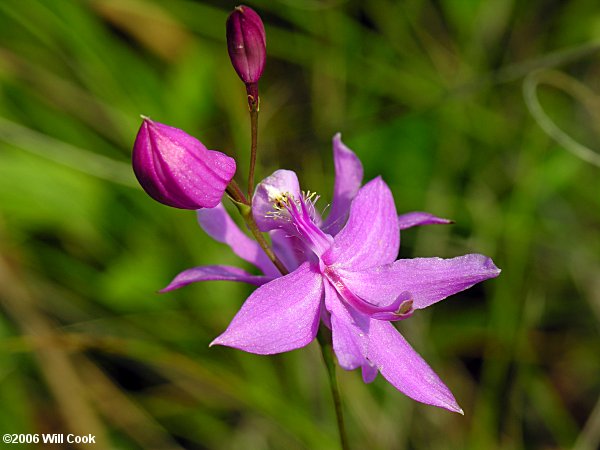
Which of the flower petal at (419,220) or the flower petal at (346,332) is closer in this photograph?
the flower petal at (346,332)

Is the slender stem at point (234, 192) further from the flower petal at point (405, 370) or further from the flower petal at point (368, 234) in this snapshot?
the flower petal at point (405, 370)

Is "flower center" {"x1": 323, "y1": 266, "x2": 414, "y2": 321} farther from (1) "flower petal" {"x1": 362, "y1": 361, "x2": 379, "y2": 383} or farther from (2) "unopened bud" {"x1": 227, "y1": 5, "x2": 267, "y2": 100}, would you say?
(2) "unopened bud" {"x1": 227, "y1": 5, "x2": 267, "y2": 100}

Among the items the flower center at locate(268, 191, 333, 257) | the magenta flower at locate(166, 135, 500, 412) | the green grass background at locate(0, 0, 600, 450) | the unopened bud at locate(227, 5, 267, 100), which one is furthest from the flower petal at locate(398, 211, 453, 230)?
the green grass background at locate(0, 0, 600, 450)

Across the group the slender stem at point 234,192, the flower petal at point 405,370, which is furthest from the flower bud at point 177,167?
the flower petal at point 405,370

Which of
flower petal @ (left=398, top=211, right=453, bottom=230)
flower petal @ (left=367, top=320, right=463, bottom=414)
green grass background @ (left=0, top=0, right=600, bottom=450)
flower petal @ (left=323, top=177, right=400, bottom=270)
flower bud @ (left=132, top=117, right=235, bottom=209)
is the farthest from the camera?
green grass background @ (left=0, top=0, right=600, bottom=450)

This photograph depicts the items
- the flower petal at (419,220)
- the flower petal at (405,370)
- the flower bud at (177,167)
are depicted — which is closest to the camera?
the flower bud at (177,167)

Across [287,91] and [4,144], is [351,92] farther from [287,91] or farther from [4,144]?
[4,144]

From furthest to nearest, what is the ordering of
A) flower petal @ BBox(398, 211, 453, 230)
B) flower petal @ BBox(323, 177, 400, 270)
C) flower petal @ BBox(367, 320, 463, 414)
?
flower petal @ BBox(398, 211, 453, 230)
flower petal @ BBox(323, 177, 400, 270)
flower petal @ BBox(367, 320, 463, 414)
